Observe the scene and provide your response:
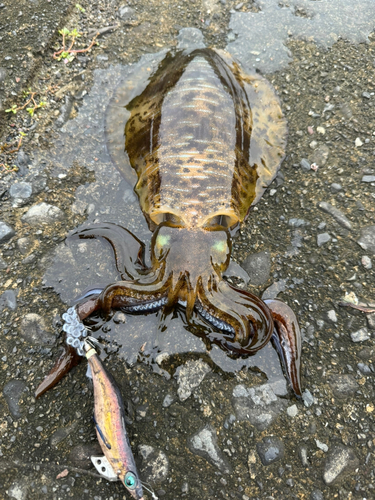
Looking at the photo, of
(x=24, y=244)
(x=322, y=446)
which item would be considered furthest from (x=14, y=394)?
(x=322, y=446)

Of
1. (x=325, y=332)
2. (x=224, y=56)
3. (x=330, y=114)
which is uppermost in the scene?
(x=224, y=56)

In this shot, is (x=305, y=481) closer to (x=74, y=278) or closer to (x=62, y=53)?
(x=74, y=278)

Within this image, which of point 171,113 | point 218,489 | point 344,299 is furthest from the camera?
point 171,113

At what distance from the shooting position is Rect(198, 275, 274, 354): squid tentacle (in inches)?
126

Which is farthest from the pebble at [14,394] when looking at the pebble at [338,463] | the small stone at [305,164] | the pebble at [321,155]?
the pebble at [321,155]

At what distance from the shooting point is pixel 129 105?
4988 millimetres

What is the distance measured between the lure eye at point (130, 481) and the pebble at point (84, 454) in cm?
35

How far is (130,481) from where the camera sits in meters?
2.80

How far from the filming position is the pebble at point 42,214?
13.6 ft

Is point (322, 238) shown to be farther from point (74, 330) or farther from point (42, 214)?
point (42, 214)

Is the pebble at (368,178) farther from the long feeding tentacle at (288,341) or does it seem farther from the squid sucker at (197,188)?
the long feeding tentacle at (288,341)

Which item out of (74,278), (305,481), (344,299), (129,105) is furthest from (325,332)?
(129,105)

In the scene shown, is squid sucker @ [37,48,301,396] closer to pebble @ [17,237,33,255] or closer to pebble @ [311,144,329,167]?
pebble @ [311,144,329,167]

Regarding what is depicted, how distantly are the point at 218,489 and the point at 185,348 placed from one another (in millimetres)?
1141
